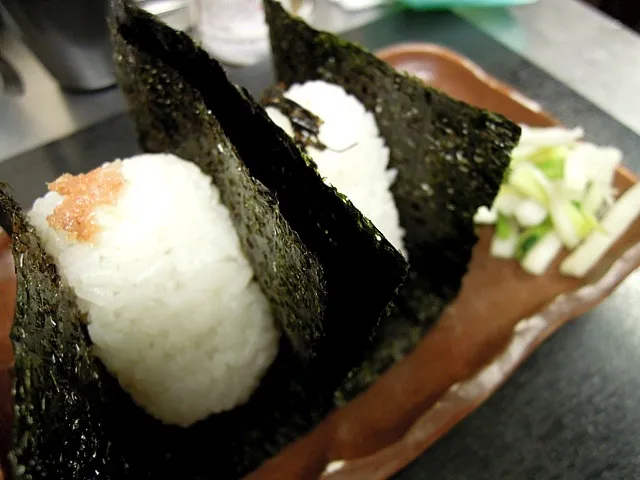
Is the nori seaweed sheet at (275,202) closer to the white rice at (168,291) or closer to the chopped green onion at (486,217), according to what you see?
the white rice at (168,291)

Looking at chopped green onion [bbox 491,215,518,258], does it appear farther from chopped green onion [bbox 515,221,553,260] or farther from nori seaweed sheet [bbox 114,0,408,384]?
nori seaweed sheet [bbox 114,0,408,384]

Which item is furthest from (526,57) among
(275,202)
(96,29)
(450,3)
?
(275,202)

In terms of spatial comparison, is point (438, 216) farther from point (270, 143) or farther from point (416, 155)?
point (270, 143)

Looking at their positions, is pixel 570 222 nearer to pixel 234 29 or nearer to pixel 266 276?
pixel 266 276

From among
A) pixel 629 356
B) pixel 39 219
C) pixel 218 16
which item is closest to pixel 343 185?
pixel 39 219

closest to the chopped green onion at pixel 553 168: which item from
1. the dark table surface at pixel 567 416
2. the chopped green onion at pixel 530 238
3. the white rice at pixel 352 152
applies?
the chopped green onion at pixel 530 238

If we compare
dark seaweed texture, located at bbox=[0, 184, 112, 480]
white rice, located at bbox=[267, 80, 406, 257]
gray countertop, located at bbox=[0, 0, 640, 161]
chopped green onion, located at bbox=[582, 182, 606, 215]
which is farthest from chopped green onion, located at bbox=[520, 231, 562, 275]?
dark seaweed texture, located at bbox=[0, 184, 112, 480]
